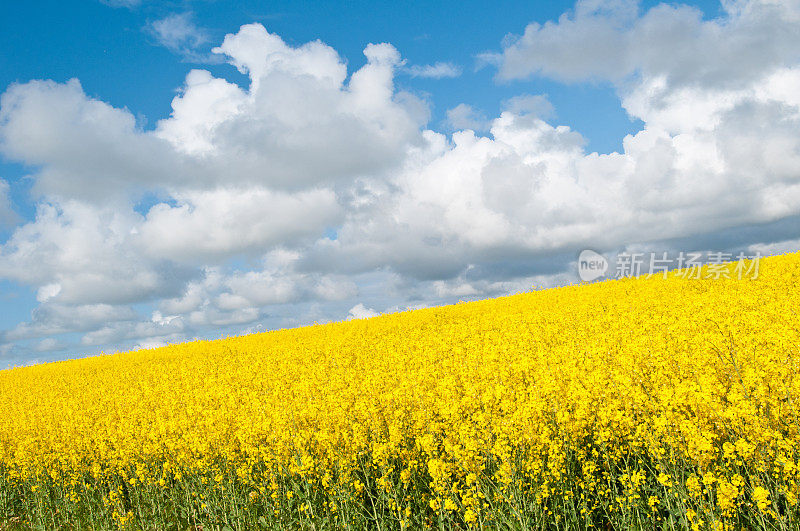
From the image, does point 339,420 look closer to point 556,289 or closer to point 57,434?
point 57,434

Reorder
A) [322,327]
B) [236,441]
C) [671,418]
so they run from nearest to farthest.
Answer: [671,418], [236,441], [322,327]

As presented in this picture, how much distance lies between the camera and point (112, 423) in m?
12.2

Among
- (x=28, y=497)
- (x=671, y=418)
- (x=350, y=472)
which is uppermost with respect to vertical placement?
(x=671, y=418)

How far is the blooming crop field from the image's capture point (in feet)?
16.1

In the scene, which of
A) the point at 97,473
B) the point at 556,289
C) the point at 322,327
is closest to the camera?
the point at 97,473

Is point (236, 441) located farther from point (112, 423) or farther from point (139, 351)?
point (139, 351)

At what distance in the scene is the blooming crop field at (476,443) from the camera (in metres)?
4.91

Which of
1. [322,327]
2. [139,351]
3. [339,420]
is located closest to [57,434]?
[339,420]

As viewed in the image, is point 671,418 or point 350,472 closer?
point 671,418

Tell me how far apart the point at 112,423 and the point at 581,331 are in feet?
36.3

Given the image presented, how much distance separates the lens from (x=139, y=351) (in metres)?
35.1

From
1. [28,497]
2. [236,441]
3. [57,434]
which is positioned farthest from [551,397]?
[57,434]

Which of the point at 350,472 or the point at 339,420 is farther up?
the point at 339,420

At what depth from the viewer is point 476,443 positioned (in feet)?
17.2
